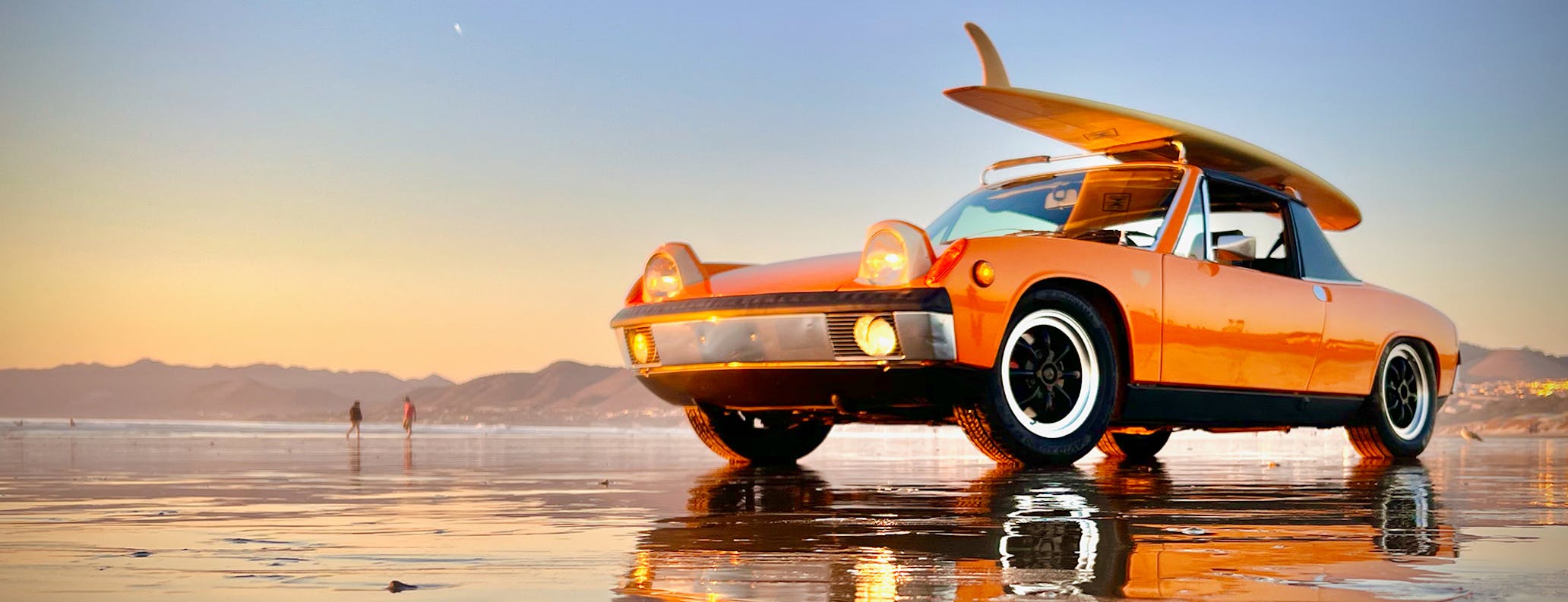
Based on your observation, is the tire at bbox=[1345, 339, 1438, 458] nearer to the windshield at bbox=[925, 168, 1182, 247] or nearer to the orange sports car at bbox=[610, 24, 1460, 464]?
the orange sports car at bbox=[610, 24, 1460, 464]

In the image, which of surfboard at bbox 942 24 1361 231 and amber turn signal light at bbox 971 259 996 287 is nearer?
amber turn signal light at bbox 971 259 996 287

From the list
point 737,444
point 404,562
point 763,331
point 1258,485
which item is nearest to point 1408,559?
point 404,562

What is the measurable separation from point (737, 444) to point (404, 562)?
4.76 meters

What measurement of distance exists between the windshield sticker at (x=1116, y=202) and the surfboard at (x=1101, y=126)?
0.42 m

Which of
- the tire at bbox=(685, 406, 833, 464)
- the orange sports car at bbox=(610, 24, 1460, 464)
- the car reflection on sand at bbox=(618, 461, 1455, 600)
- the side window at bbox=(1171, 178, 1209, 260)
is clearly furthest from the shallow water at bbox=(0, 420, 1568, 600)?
the side window at bbox=(1171, 178, 1209, 260)

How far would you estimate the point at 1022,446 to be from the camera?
6.41 metres

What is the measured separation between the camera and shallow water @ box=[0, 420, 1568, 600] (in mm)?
2718

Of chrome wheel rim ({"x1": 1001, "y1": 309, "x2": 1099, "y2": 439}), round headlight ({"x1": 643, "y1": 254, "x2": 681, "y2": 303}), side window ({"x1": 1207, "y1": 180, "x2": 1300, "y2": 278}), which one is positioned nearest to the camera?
chrome wheel rim ({"x1": 1001, "y1": 309, "x2": 1099, "y2": 439})

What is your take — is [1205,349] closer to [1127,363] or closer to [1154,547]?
[1127,363]

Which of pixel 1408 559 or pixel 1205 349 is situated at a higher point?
pixel 1205 349

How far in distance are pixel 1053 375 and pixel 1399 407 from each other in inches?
132

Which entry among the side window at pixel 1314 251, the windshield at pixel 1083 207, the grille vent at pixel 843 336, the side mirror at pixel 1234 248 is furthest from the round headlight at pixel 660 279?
the side window at pixel 1314 251

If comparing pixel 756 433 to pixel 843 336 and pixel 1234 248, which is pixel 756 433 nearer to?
pixel 843 336

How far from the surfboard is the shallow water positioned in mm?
1791
